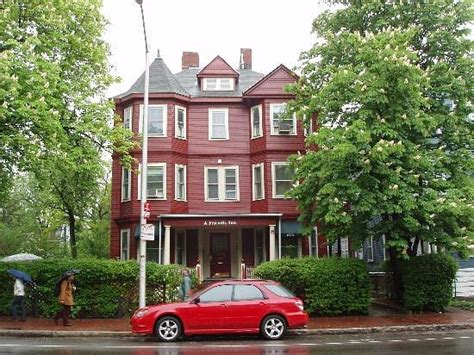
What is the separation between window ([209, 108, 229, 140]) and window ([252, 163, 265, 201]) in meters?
2.33

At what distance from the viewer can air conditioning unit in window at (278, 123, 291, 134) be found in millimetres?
27266

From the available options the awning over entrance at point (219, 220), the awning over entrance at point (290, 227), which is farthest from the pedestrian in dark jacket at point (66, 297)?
the awning over entrance at point (290, 227)

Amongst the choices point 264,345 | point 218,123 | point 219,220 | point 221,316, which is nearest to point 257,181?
point 219,220

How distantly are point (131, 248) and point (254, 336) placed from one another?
1356 cm

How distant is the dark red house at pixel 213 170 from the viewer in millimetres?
26625

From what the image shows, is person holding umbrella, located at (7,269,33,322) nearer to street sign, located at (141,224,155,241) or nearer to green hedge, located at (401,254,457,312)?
street sign, located at (141,224,155,241)

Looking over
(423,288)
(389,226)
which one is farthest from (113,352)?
(423,288)

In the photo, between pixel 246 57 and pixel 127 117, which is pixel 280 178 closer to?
pixel 127 117

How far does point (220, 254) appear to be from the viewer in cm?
2836

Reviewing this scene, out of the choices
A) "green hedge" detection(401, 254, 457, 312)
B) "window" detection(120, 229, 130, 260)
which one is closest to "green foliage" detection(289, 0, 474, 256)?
"green hedge" detection(401, 254, 457, 312)

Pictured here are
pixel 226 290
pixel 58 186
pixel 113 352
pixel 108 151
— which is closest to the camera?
pixel 113 352

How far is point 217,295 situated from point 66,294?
18.4ft

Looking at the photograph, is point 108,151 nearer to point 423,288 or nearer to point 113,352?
point 113,352

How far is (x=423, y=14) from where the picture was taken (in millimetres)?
19844
